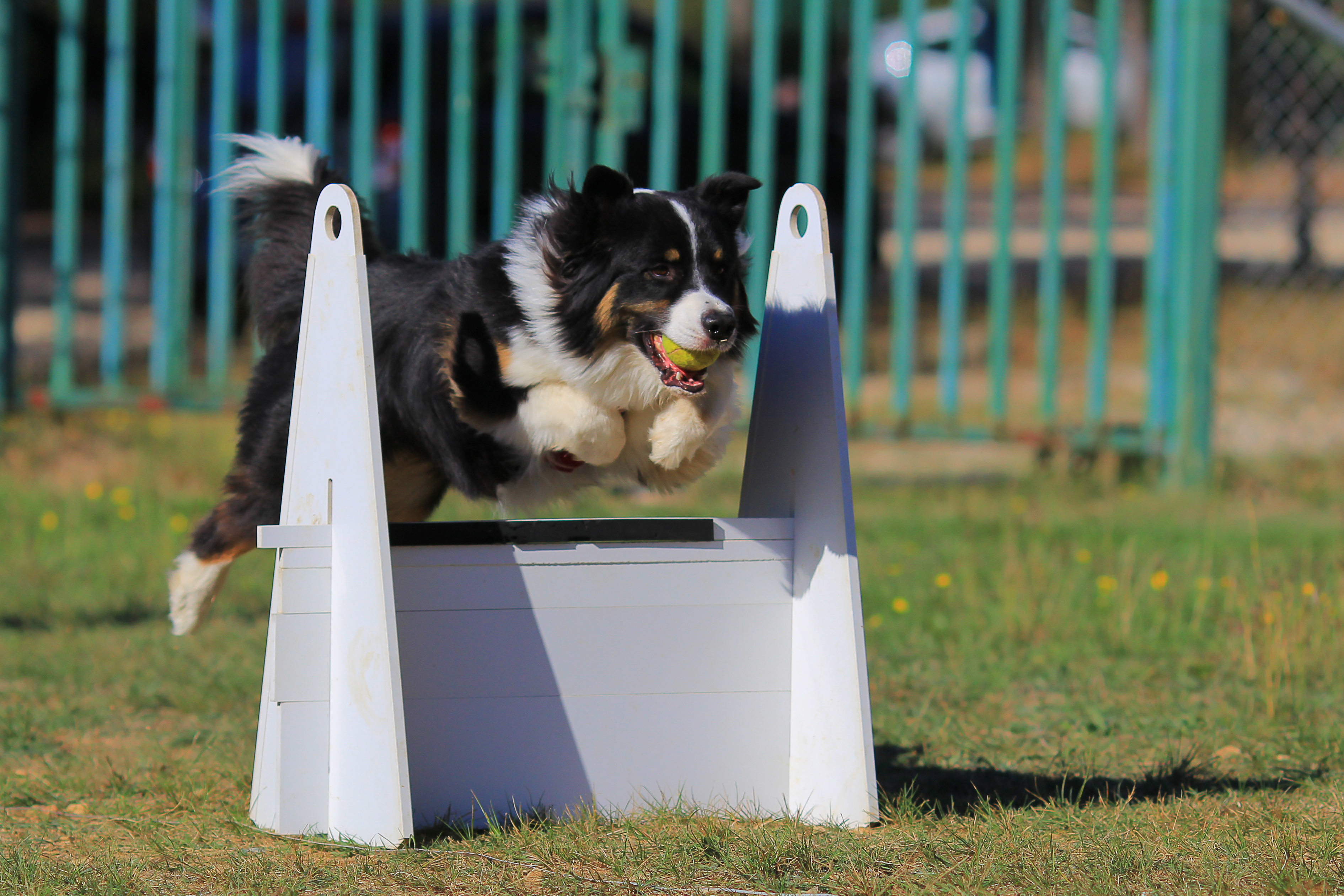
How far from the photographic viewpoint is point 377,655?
250 cm

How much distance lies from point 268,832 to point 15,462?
4.41 m

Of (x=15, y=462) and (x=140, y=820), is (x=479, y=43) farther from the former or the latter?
(x=140, y=820)

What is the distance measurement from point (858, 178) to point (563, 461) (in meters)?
3.95

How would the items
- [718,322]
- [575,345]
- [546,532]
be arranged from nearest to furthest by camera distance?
[546,532], [718,322], [575,345]

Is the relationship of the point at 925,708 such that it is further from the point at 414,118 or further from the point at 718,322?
the point at 414,118

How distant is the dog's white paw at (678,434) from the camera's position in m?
2.92

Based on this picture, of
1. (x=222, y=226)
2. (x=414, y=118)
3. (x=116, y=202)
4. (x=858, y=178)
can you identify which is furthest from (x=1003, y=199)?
(x=116, y=202)

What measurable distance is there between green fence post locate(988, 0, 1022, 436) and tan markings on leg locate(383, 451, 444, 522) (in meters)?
3.75

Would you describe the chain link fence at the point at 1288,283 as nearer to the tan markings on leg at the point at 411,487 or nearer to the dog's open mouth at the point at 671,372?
the dog's open mouth at the point at 671,372

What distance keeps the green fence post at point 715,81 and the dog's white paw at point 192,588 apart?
3.68 meters

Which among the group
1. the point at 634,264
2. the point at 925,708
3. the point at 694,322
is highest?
the point at 634,264

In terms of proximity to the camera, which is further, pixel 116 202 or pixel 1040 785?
pixel 116 202

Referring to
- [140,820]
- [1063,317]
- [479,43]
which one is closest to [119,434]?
[479,43]

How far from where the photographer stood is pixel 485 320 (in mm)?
3043
